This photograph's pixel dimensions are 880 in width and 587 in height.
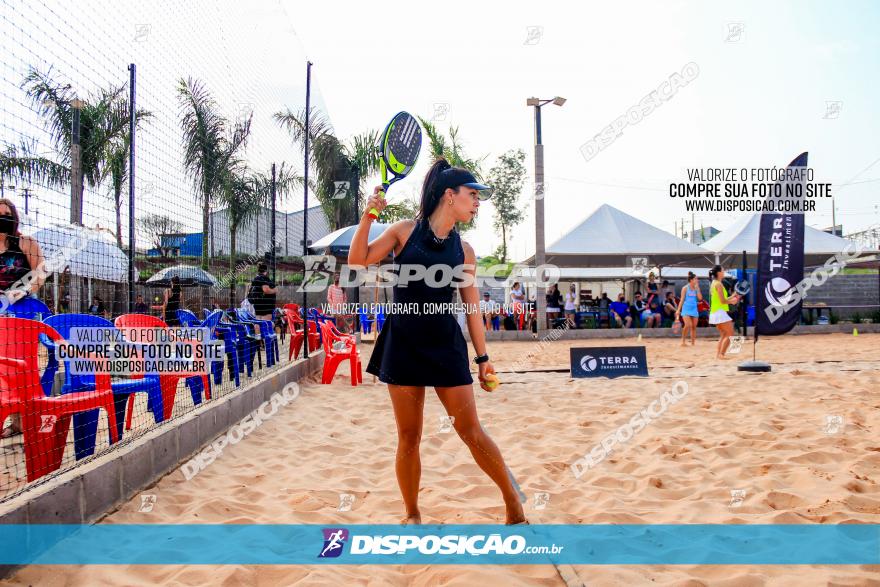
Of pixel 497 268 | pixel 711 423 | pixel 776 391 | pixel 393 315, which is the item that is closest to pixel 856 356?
pixel 776 391

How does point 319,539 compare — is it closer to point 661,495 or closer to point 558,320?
point 661,495

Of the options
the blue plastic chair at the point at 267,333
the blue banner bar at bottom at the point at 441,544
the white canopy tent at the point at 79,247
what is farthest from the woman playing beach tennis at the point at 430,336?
the blue plastic chair at the point at 267,333

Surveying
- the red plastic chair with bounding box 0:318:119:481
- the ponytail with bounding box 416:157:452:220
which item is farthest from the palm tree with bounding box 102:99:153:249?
the ponytail with bounding box 416:157:452:220

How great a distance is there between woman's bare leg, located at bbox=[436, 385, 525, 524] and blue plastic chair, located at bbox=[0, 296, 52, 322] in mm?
3277

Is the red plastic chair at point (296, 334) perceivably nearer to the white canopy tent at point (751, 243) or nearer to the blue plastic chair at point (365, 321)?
the blue plastic chair at point (365, 321)

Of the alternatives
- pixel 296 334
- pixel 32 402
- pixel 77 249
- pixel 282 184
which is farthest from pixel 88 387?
pixel 296 334

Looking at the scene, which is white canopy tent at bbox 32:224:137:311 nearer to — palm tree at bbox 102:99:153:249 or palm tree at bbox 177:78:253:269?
palm tree at bbox 102:99:153:249

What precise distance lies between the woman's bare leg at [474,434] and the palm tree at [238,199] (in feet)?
13.7

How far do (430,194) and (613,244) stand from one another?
43.3 ft

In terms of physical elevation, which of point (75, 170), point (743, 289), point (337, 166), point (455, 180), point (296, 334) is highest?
point (337, 166)

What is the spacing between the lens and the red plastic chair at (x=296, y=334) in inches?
333

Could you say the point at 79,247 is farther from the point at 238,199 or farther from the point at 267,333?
the point at 267,333

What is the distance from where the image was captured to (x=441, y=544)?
236cm

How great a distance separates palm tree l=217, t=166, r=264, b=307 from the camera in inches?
233
